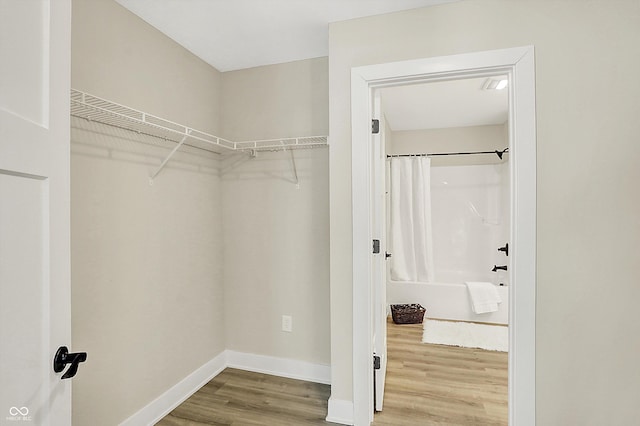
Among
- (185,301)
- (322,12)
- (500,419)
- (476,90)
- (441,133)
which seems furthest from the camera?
(441,133)

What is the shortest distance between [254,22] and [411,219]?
3181 millimetres

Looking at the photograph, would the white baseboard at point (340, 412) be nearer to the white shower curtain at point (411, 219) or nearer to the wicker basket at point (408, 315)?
the wicker basket at point (408, 315)

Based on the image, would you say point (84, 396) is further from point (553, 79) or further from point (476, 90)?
point (476, 90)

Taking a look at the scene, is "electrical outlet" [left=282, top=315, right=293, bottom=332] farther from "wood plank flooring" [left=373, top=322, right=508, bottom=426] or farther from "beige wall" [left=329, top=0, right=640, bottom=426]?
"beige wall" [left=329, top=0, right=640, bottom=426]

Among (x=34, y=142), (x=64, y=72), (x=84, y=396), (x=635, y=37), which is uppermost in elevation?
(x=635, y=37)

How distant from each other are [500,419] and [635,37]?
2224 mm

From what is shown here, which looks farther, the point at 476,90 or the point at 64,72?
the point at 476,90

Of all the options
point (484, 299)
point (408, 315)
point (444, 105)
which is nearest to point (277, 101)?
point (444, 105)

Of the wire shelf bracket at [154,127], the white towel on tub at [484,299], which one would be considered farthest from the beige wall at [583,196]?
the white towel on tub at [484,299]

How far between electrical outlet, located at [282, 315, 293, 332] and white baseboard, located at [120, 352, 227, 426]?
61 cm

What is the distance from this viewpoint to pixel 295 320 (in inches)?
103

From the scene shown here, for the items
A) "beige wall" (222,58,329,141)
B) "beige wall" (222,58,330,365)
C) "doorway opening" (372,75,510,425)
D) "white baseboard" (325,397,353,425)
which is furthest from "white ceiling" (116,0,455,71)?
"white baseboard" (325,397,353,425)

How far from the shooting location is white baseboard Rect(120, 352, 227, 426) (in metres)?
1.97

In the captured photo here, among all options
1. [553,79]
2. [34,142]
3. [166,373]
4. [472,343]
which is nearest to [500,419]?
[472,343]
